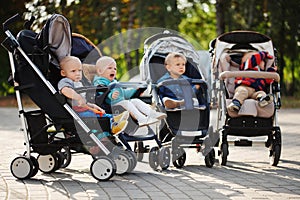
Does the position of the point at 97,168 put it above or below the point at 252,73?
below

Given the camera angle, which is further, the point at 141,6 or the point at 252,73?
the point at 141,6

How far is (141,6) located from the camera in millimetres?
28406

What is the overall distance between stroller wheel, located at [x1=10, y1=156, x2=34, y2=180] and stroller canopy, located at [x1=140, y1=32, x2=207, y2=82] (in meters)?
2.00

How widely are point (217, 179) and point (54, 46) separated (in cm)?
217

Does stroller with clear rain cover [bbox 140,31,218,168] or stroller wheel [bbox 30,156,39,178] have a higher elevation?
stroller with clear rain cover [bbox 140,31,218,168]

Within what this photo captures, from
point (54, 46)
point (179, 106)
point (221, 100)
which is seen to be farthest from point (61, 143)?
point (221, 100)

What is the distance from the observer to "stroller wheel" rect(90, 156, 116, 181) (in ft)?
23.9

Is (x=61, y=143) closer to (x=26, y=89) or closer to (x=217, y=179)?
(x=26, y=89)

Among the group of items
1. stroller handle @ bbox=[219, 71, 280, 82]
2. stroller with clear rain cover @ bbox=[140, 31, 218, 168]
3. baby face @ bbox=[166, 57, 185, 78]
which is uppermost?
baby face @ bbox=[166, 57, 185, 78]

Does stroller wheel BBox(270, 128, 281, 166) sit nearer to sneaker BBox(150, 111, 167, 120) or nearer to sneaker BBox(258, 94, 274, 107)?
sneaker BBox(258, 94, 274, 107)

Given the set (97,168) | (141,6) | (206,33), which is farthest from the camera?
(206,33)

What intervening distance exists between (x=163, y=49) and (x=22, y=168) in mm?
2525

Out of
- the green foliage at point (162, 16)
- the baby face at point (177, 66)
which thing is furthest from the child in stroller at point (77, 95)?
the green foliage at point (162, 16)

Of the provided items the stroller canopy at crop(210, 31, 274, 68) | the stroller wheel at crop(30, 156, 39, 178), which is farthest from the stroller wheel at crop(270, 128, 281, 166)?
the stroller wheel at crop(30, 156, 39, 178)
